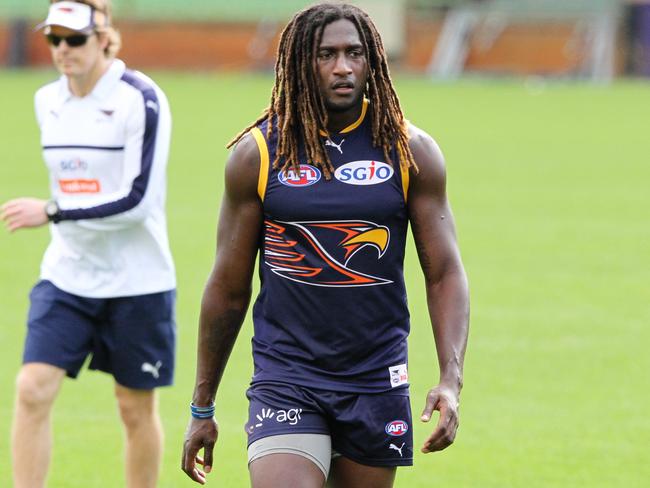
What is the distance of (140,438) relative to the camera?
24.9ft

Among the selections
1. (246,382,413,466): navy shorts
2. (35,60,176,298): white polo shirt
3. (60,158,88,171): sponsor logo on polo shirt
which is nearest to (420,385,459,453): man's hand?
(246,382,413,466): navy shorts

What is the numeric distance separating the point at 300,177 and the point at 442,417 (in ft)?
3.35

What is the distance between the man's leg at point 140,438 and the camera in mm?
7602

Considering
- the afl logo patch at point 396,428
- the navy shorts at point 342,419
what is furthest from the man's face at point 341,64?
the afl logo patch at point 396,428

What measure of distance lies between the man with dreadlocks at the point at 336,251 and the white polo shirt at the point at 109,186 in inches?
73.4

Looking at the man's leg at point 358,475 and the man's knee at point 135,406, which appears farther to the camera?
the man's knee at point 135,406

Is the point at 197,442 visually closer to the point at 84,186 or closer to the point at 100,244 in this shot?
the point at 100,244

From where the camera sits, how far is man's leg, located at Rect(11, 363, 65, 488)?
23.9 feet

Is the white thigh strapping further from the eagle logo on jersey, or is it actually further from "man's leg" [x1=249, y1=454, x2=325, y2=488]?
the eagle logo on jersey

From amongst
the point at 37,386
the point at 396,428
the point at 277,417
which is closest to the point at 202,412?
the point at 277,417

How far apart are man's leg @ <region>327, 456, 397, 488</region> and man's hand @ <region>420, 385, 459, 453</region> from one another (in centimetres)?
43

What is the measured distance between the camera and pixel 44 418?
7312 millimetres

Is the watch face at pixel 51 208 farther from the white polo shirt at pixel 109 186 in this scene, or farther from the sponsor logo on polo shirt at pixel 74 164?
the sponsor logo on polo shirt at pixel 74 164

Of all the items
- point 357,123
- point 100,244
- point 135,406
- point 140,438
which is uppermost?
point 357,123
